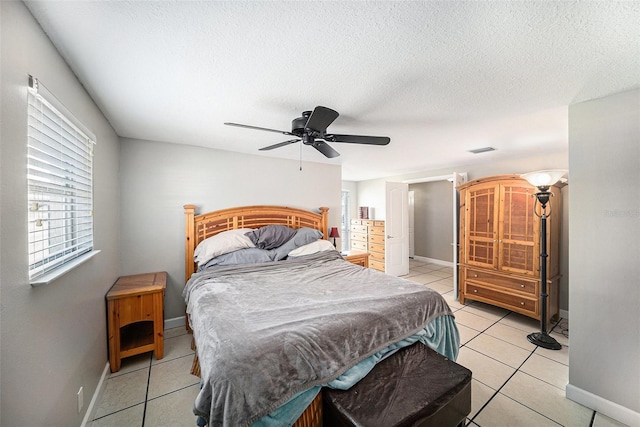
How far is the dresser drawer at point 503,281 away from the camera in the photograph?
314 centimetres

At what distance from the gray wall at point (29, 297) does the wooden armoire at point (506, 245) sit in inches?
176

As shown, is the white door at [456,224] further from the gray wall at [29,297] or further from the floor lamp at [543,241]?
the gray wall at [29,297]

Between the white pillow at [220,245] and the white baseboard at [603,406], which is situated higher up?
the white pillow at [220,245]

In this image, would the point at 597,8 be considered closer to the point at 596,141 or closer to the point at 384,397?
the point at 596,141

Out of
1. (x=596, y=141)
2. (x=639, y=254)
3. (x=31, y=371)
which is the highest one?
(x=596, y=141)

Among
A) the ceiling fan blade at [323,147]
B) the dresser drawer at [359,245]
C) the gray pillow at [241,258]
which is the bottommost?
the dresser drawer at [359,245]

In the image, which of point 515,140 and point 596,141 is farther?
point 515,140

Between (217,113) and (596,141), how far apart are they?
3126 millimetres

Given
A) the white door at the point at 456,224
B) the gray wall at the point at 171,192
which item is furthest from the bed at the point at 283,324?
the white door at the point at 456,224

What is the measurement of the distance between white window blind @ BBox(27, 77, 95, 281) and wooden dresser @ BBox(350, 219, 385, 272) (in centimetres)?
485

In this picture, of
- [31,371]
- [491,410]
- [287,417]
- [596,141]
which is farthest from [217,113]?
[491,410]

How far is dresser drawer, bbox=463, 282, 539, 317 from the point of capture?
3.14m

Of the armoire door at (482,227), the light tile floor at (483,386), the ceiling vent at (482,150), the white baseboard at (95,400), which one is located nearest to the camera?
the white baseboard at (95,400)

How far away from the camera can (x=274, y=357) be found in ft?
4.31
